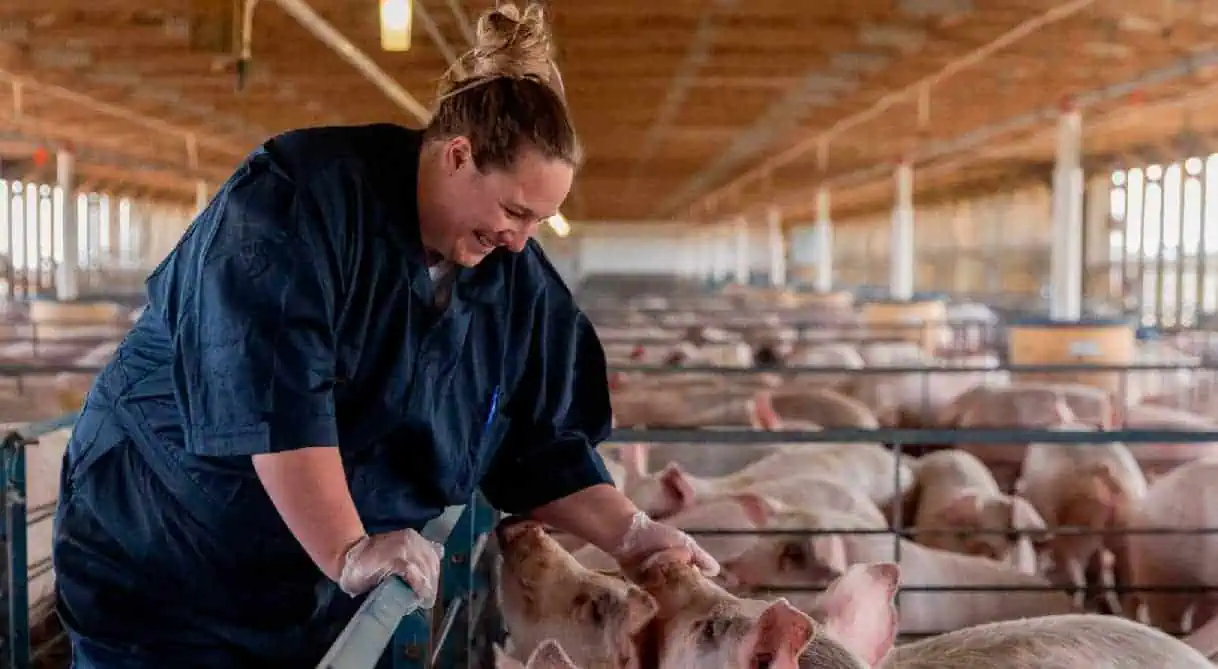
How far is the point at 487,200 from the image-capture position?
189 centimetres

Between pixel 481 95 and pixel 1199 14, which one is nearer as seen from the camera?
pixel 481 95

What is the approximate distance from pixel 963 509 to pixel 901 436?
165cm

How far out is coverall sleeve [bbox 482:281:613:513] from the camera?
2.32 meters

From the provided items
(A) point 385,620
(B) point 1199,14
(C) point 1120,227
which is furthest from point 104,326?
(C) point 1120,227

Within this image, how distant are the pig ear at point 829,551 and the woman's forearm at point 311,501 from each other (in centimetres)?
271

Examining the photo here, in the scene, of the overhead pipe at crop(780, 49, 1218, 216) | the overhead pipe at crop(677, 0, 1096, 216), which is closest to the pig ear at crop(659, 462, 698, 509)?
the overhead pipe at crop(677, 0, 1096, 216)

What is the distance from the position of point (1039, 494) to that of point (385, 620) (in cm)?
516

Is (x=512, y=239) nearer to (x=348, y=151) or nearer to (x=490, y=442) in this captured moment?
(x=348, y=151)

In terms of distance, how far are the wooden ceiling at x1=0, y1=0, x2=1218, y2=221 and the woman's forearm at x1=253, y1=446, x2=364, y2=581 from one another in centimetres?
419

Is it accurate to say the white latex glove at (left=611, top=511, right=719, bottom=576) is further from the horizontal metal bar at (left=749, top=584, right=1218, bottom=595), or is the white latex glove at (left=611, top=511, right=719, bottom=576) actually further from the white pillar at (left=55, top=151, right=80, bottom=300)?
the white pillar at (left=55, top=151, right=80, bottom=300)

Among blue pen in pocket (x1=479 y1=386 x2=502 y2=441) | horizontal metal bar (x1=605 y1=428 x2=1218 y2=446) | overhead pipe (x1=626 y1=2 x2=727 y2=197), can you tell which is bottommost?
horizontal metal bar (x1=605 y1=428 x2=1218 y2=446)

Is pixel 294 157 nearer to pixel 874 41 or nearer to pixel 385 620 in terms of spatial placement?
pixel 385 620

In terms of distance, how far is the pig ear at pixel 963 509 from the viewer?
5.09 metres

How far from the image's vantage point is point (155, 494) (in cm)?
195
